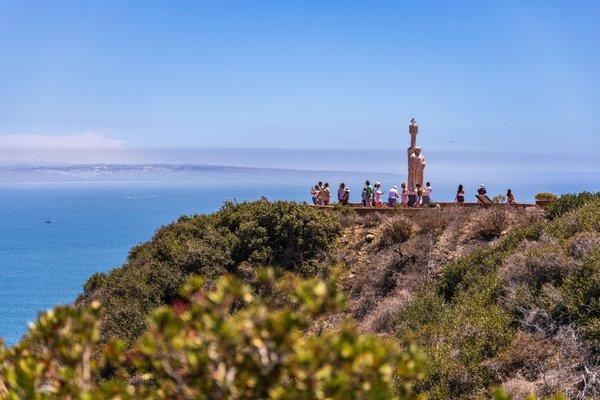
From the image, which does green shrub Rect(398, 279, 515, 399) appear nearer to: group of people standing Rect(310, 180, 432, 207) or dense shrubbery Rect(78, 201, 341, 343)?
dense shrubbery Rect(78, 201, 341, 343)

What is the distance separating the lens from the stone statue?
25953 millimetres

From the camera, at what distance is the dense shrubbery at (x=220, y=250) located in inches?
755

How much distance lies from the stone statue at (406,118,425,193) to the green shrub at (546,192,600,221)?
708cm

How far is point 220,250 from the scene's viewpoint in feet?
67.9

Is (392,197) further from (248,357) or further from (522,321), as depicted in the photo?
(248,357)

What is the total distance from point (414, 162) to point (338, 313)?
10.00 meters

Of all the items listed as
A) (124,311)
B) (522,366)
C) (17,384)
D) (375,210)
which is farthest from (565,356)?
(375,210)

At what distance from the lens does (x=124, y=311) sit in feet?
57.3

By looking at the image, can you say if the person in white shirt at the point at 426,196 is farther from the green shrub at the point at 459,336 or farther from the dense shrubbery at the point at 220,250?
the green shrub at the point at 459,336

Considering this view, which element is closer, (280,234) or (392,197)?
(280,234)

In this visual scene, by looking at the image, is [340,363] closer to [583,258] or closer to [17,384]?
[17,384]

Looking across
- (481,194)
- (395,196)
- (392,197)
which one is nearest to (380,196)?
(392,197)

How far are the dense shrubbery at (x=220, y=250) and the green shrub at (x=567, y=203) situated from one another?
21.7 feet

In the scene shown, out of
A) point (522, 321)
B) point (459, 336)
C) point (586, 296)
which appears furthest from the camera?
point (459, 336)
